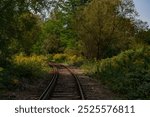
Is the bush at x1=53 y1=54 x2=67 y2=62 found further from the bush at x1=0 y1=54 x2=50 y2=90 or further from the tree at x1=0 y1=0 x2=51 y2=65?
the tree at x1=0 y1=0 x2=51 y2=65

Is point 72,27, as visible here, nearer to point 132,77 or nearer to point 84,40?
point 84,40

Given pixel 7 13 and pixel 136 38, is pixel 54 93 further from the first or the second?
pixel 136 38

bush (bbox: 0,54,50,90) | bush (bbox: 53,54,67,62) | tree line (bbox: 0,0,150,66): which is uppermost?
tree line (bbox: 0,0,150,66)

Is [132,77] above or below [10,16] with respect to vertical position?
below

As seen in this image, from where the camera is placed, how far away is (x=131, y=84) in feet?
73.6

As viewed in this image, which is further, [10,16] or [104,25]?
[104,25]

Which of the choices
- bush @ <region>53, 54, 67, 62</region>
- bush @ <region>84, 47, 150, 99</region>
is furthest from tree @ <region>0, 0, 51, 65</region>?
bush @ <region>53, 54, 67, 62</region>

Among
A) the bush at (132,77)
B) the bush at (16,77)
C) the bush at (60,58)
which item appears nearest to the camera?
the bush at (132,77)

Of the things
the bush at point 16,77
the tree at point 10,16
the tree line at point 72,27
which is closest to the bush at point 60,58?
the tree line at point 72,27

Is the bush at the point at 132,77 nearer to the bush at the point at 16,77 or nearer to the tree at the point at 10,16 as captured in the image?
the bush at the point at 16,77

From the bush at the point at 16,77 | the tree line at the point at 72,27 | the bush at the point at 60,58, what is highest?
the tree line at the point at 72,27

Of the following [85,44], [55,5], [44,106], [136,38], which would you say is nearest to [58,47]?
[136,38]

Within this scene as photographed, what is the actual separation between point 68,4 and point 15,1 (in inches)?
1927

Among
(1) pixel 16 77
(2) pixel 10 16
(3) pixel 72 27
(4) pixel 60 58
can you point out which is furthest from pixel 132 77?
(4) pixel 60 58
